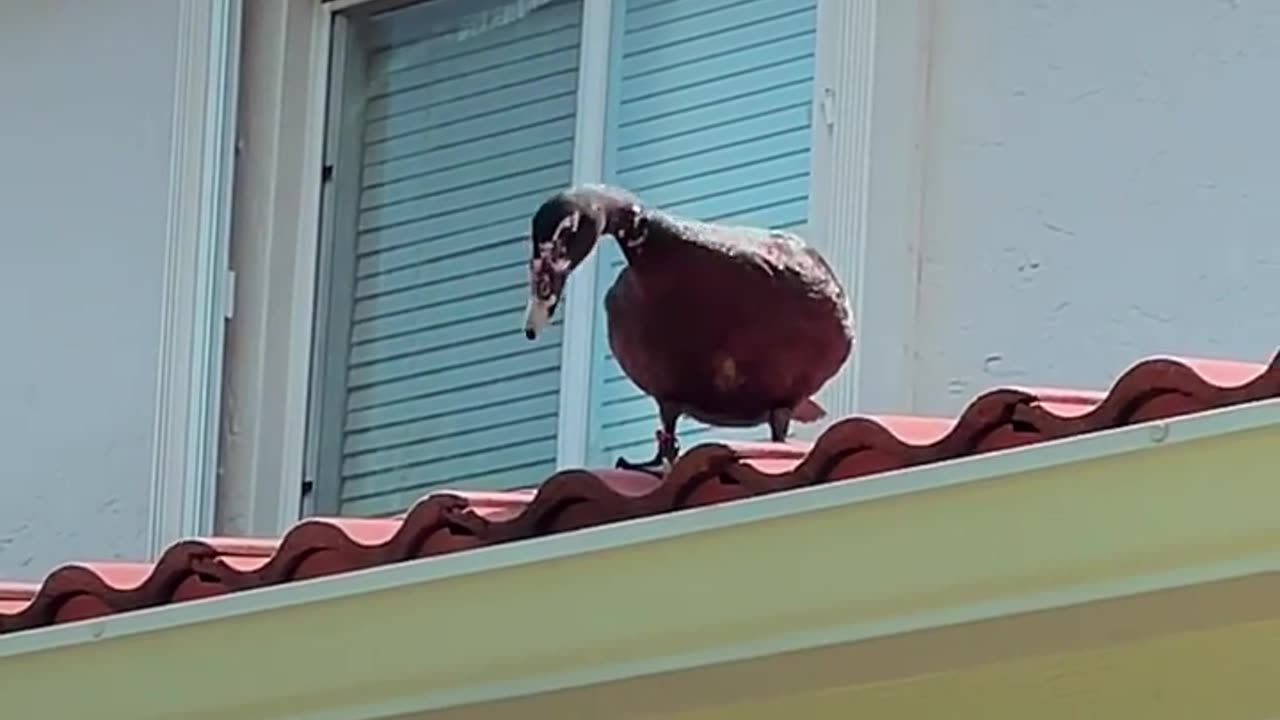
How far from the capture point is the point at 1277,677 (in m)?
3.07

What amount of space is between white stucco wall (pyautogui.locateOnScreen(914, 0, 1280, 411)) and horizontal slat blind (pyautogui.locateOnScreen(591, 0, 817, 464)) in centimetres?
31

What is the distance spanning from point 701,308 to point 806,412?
293mm

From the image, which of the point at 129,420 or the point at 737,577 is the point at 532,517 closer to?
the point at 737,577

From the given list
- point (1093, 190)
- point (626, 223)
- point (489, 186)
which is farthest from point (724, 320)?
point (489, 186)

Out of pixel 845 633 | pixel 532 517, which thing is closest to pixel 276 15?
pixel 532 517

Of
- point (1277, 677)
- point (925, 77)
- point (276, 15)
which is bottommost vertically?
point (1277, 677)

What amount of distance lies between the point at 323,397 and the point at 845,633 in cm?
241

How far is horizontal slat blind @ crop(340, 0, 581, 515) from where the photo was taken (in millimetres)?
5211

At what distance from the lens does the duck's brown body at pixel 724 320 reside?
3.52m

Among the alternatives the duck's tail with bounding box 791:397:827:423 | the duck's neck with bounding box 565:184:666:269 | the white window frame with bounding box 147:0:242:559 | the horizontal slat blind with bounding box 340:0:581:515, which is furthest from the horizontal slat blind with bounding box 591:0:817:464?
the duck's neck with bounding box 565:184:666:269

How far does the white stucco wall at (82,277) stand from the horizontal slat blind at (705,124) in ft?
2.90

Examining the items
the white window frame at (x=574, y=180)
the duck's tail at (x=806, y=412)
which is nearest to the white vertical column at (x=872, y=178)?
the white window frame at (x=574, y=180)

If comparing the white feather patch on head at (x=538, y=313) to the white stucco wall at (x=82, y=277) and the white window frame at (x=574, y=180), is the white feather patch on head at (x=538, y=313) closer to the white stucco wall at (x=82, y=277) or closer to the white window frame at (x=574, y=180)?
the white window frame at (x=574, y=180)

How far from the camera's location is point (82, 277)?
559cm
